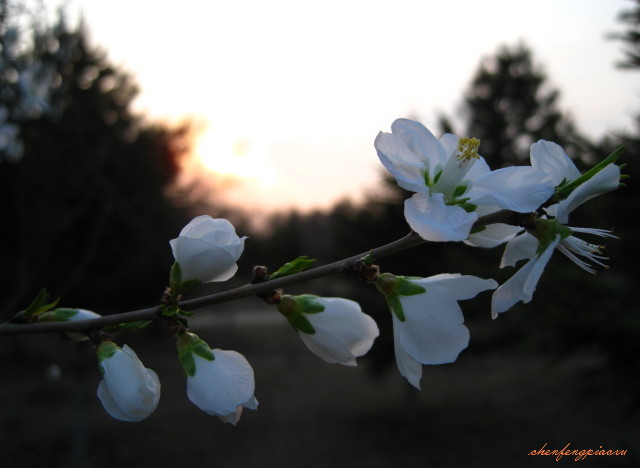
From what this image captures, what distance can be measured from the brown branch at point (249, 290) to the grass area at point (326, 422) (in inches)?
192

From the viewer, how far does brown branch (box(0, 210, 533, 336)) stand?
2.40 feet

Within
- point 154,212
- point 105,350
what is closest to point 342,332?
point 105,350

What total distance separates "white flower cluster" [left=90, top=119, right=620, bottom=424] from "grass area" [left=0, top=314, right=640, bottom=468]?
4.85 metres

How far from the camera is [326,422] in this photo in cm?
970

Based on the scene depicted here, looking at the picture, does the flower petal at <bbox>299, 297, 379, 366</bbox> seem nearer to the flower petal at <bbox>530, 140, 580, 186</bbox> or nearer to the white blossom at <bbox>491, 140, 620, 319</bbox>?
the white blossom at <bbox>491, 140, 620, 319</bbox>

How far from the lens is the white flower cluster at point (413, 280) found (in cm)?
73

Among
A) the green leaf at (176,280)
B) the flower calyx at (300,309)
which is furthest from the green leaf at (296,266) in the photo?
the green leaf at (176,280)

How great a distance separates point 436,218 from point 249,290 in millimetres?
247

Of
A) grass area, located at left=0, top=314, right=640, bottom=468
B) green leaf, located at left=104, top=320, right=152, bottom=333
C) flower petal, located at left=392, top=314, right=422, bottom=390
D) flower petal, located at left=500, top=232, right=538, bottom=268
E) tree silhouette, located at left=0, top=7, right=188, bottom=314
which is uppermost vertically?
tree silhouette, located at left=0, top=7, right=188, bottom=314

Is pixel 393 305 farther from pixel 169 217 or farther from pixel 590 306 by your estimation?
pixel 169 217

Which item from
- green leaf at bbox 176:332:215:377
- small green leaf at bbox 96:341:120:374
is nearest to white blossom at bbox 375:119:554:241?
green leaf at bbox 176:332:215:377

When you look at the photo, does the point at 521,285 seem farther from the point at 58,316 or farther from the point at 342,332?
the point at 58,316

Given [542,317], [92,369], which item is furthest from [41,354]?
[542,317]

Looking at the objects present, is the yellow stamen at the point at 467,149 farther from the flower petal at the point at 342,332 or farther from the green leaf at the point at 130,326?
the green leaf at the point at 130,326
